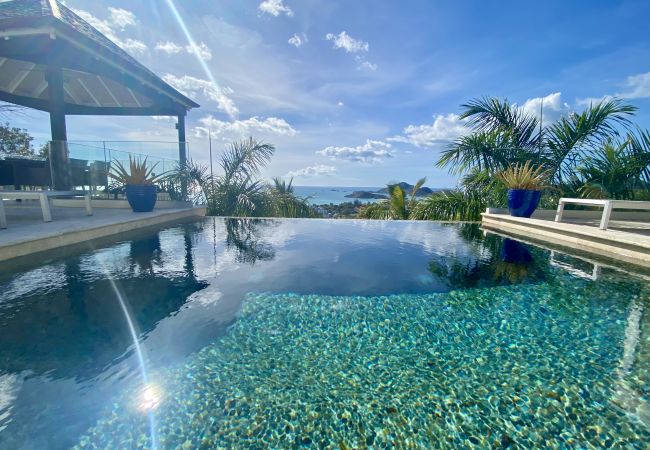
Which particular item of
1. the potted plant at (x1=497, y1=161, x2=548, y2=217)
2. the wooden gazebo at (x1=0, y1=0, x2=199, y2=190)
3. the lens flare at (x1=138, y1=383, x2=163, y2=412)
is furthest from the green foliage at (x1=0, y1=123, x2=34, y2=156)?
the potted plant at (x1=497, y1=161, x2=548, y2=217)

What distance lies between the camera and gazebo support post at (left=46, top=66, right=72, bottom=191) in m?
6.32

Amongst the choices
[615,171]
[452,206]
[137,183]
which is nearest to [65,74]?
[137,183]

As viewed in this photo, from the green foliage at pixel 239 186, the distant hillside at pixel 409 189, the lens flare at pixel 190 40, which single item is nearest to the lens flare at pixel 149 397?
the green foliage at pixel 239 186

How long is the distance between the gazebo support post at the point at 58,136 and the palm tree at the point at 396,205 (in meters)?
8.94

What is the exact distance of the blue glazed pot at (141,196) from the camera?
22.8ft

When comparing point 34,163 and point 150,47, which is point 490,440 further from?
point 150,47

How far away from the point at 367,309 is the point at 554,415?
1.54m

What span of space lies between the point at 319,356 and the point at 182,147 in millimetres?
8781

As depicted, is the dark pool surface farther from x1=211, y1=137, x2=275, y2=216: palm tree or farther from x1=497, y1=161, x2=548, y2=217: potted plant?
x1=211, y1=137, x2=275, y2=216: palm tree

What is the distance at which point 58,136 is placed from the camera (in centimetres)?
660

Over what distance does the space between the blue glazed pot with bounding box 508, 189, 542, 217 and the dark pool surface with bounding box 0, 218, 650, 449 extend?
2.99 metres

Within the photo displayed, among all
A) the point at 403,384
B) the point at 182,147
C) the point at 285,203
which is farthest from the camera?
the point at 285,203

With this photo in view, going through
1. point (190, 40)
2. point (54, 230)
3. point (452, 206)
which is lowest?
point (54, 230)

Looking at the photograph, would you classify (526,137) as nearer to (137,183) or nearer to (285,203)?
(285,203)
